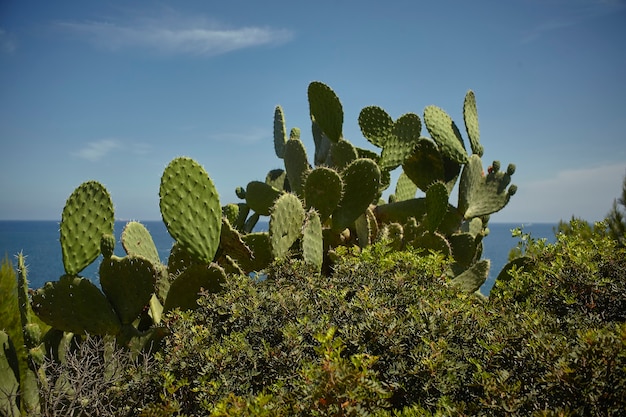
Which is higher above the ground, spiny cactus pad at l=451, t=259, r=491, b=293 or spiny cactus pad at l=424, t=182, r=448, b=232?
spiny cactus pad at l=424, t=182, r=448, b=232

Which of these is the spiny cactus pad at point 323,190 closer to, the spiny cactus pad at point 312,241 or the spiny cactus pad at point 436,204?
the spiny cactus pad at point 312,241

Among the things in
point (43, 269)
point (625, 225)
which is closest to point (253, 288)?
point (625, 225)

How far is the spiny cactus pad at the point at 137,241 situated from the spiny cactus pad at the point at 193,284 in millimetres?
338

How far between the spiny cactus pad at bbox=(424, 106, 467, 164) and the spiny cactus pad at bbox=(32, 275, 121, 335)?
11.3ft

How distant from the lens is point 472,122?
18.8 ft

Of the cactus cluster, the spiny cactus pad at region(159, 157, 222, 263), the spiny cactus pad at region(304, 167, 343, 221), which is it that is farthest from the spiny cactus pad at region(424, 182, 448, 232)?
the spiny cactus pad at region(159, 157, 222, 263)

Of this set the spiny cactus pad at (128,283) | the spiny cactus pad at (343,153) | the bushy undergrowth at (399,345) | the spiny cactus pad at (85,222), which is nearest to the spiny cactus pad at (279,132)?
the spiny cactus pad at (343,153)

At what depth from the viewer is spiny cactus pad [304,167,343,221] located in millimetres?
4434

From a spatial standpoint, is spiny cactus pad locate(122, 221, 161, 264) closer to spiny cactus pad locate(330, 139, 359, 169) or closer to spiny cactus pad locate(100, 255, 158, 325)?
spiny cactus pad locate(100, 255, 158, 325)

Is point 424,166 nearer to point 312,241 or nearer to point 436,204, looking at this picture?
point 436,204

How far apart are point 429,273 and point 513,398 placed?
3.80ft

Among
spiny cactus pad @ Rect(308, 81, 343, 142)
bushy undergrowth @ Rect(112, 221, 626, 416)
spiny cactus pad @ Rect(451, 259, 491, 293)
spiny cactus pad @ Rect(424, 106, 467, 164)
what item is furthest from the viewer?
spiny cactus pad @ Rect(424, 106, 467, 164)

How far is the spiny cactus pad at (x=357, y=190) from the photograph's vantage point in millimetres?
4562

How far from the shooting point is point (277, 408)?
1.77 m
